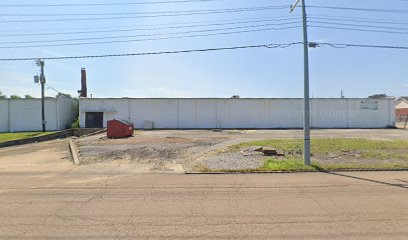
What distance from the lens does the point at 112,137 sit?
83.3ft

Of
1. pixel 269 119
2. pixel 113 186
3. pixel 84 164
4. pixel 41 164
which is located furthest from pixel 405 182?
pixel 269 119

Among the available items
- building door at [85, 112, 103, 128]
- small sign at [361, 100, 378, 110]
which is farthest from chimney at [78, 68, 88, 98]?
small sign at [361, 100, 378, 110]

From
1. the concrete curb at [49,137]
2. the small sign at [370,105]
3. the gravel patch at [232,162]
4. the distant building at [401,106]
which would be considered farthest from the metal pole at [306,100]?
the distant building at [401,106]

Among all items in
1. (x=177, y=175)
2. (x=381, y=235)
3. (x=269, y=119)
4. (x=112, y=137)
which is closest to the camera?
(x=381, y=235)

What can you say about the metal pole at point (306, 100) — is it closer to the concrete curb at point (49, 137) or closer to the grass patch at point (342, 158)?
the grass patch at point (342, 158)

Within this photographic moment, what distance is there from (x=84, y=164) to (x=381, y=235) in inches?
438

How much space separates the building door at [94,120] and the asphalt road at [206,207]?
29.9m

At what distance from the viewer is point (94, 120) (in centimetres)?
3909

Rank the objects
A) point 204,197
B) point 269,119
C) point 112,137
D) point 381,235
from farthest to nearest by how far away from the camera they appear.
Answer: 1. point 269,119
2. point 112,137
3. point 204,197
4. point 381,235

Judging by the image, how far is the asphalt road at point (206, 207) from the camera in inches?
199

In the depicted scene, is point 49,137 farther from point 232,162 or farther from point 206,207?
point 206,207

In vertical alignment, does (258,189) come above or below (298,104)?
below

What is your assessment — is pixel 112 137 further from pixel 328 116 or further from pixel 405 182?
pixel 328 116

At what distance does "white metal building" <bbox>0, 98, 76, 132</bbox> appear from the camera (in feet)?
125
